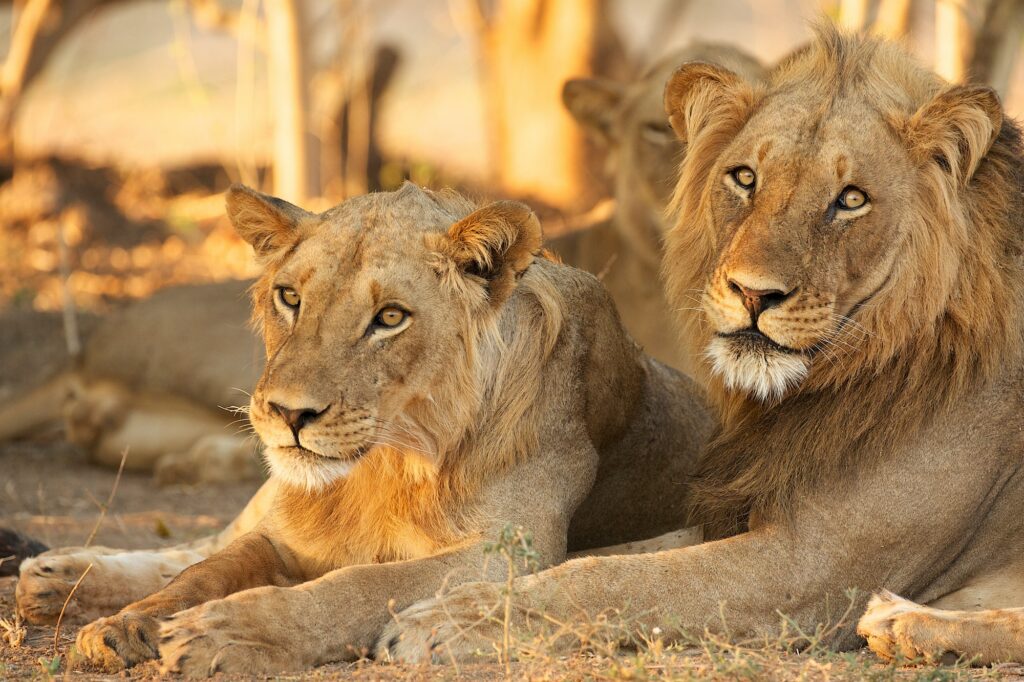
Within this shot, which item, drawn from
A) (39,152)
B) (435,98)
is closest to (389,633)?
(39,152)

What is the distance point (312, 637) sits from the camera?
3.80 metres

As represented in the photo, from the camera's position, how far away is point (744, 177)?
421 centimetres

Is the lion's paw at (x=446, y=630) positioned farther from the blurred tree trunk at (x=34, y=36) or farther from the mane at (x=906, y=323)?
the blurred tree trunk at (x=34, y=36)

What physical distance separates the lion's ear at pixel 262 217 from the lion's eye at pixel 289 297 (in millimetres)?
206

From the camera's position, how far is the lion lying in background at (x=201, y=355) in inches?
291

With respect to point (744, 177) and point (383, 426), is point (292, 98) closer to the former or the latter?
point (744, 177)

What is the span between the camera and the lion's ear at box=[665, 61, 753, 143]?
4.41m

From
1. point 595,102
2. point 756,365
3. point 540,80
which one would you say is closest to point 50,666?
point 756,365

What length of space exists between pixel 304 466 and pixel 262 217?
2.58 feet

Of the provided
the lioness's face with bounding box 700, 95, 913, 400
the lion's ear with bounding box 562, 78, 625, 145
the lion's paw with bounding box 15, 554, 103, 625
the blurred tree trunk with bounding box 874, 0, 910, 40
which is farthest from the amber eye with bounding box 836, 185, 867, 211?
the lion's ear with bounding box 562, 78, 625, 145

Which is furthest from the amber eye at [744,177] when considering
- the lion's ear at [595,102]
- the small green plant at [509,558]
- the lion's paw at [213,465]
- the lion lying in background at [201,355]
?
the lion's ear at [595,102]

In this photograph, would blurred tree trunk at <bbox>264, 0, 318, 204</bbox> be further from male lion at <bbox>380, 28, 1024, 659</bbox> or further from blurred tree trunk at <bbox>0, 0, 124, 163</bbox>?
male lion at <bbox>380, 28, 1024, 659</bbox>

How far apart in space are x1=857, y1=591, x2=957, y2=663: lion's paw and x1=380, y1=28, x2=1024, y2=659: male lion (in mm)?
17

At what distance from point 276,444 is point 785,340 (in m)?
1.33
